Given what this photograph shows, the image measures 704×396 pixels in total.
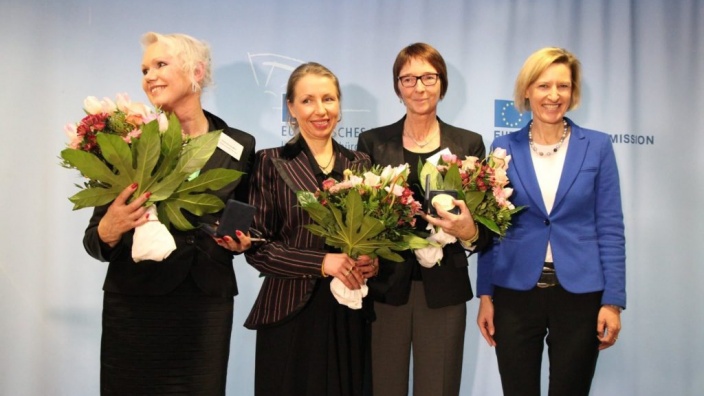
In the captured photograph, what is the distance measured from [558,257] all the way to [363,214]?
880 millimetres

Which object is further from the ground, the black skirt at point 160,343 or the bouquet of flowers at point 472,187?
the bouquet of flowers at point 472,187

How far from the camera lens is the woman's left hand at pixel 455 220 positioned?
7.10 ft

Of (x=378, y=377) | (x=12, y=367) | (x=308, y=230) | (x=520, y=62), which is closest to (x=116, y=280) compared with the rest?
(x=308, y=230)

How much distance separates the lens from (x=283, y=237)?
2258 mm

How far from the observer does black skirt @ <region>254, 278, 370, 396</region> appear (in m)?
2.13

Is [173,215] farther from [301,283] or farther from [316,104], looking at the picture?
[316,104]

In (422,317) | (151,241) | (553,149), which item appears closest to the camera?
(151,241)

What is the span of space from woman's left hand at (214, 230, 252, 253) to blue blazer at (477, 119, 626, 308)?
3.37 ft

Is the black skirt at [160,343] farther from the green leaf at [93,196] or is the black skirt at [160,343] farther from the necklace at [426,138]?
the necklace at [426,138]

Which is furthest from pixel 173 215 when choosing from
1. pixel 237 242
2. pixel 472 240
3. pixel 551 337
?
pixel 551 337

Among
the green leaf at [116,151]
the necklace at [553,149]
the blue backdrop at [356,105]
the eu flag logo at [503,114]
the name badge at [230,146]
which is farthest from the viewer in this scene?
the eu flag logo at [503,114]

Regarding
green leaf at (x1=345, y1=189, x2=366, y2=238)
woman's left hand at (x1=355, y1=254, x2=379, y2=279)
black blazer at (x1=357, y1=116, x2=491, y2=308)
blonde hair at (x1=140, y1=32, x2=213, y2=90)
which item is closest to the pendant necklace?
black blazer at (x1=357, y1=116, x2=491, y2=308)

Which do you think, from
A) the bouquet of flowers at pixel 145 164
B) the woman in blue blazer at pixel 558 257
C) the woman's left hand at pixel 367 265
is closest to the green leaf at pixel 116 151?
the bouquet of flowers at pixel 145 164

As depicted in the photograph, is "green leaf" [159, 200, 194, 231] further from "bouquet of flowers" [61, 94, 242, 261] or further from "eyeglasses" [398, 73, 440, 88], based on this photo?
"eyeglasses" [398, 73, 440, 88]
